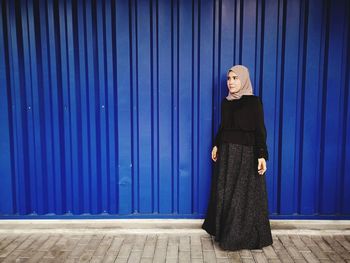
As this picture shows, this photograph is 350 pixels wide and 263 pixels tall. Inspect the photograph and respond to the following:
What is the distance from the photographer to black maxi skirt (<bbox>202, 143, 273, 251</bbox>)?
3793 mm

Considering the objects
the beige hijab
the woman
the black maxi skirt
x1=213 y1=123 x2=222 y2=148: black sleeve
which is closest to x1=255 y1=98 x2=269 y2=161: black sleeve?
the woman

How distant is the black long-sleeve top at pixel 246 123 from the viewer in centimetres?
371

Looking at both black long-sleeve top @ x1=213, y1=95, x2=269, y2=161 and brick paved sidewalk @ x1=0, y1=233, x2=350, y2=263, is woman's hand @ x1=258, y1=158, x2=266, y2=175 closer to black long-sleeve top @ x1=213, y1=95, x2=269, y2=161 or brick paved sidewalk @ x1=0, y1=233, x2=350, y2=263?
black long-sleeve top @ x1=213, y1=95, x2=269, y2=161

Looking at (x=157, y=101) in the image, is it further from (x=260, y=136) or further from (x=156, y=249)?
(x=156, y=249)

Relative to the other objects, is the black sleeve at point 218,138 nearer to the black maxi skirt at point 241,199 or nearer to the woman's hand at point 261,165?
the black maxi skirt at point 241,199

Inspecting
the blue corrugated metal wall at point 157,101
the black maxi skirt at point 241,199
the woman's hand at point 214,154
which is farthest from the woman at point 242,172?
the blue corrugated metal wall at point 157,101

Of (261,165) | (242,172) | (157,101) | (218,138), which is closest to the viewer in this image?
(261,165)

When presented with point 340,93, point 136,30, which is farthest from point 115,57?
point 340,93

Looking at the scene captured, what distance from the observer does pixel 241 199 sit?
3.81 m

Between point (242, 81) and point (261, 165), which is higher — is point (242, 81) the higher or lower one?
the higher one

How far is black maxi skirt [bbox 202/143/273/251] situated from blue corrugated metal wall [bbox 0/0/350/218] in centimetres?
52

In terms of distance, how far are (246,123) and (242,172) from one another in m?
0.57

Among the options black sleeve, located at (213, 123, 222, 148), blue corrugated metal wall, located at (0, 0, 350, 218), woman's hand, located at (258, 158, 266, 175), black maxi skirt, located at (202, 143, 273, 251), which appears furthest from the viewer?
blue corrugated metal wall, located at (0, 0, 350, 218)

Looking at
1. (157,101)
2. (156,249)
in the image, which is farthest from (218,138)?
(156,249)
